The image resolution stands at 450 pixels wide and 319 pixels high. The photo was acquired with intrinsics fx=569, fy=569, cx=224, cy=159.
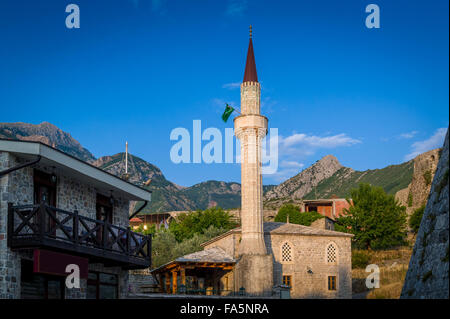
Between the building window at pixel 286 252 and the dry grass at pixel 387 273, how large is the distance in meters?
5.78

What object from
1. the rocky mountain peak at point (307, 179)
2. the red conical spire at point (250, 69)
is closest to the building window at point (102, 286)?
the red conical spire at point (250, 69)

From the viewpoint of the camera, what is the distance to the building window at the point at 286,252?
3919 cm

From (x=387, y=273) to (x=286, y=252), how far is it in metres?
8.45

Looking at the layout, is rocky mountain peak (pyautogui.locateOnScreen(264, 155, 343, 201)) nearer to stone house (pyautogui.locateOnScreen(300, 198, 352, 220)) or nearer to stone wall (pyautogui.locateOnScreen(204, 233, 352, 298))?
stone house (pyautogui.locateOnScreen(300, 198, 352, 220))

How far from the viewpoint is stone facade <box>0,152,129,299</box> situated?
47.9 feet

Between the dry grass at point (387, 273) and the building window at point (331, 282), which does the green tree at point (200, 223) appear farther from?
the building window at point (331, 282)

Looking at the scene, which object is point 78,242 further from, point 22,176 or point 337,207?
point 337,207

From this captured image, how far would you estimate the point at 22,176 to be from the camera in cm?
1568

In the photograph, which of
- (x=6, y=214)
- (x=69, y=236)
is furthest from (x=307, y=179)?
(x=6, y=214)

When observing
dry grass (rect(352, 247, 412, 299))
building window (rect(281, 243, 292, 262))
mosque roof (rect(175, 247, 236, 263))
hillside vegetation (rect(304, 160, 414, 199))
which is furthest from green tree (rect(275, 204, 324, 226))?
hillside vegetation (rect(304, 160, 414, 199))

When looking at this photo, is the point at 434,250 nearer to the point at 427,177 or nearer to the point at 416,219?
the point at 416,219

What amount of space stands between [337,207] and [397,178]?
150 feet

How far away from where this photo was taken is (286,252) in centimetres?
3934
